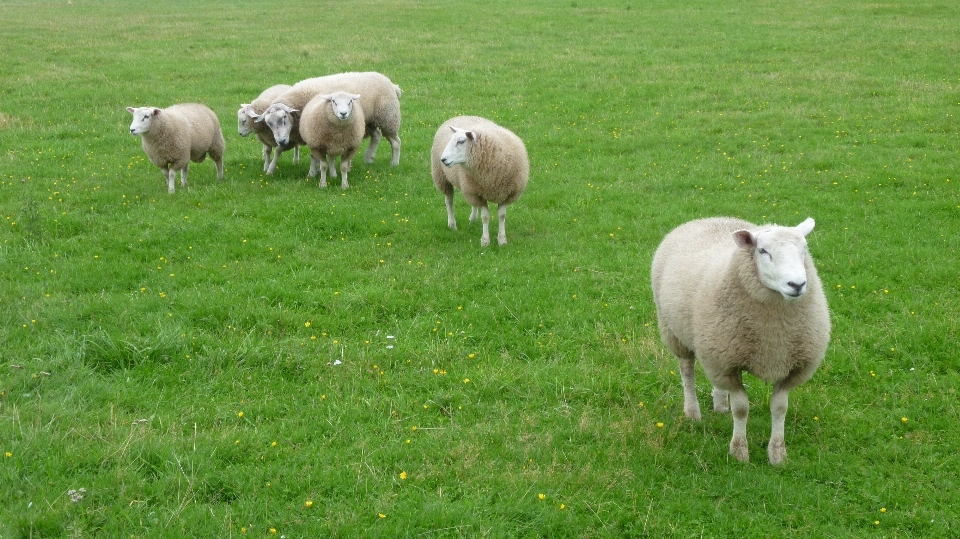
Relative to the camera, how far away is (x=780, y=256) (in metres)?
5.14

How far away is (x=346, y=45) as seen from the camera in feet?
85.5

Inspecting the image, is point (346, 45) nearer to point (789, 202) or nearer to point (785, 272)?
point (789, 202)

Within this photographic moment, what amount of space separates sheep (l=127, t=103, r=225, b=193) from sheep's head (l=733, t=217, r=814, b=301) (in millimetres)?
9803

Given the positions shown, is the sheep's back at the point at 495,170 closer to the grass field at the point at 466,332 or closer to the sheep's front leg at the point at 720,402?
the grass field at the point at 466,332

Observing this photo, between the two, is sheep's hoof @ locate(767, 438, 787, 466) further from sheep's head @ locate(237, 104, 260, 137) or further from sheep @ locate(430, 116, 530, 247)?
sheep's head @ locate(237, 104, 260, 137)

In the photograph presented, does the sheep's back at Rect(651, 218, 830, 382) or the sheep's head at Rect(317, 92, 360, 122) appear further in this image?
the sheep's head at Rect(317, 92, 360, 122)

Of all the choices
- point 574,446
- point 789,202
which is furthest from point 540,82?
point 574,446

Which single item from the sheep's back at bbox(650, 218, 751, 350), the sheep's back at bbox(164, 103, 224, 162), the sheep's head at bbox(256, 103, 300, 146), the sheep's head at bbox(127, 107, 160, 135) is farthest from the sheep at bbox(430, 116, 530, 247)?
the sheep's head at bbox(127, 107, 160, 135)

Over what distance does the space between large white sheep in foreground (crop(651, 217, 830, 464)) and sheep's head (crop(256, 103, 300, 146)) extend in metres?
9.06

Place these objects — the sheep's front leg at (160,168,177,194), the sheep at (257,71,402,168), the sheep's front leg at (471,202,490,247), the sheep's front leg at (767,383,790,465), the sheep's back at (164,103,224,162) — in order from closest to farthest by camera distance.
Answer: the sheep's front leg at (767,383,790,465)
the sheep's front leg at (471,202,490,247)
the sheep's front leg at (160,168,177,194)
the sheep's back at (164,103,224,162)
the sheep at (257,71,402,168)

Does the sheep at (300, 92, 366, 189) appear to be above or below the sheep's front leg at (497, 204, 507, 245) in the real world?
above

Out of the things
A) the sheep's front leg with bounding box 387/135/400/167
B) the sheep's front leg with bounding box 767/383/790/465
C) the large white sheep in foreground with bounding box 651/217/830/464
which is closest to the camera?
the large white sheep in foreground with bounding box 651/217/830/464

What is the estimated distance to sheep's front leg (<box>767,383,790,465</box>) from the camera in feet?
18.8

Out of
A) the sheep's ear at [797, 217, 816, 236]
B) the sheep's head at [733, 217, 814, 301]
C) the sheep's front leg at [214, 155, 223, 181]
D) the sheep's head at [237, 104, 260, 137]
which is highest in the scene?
the sheep's ear at [797, 217, 816, 236]
